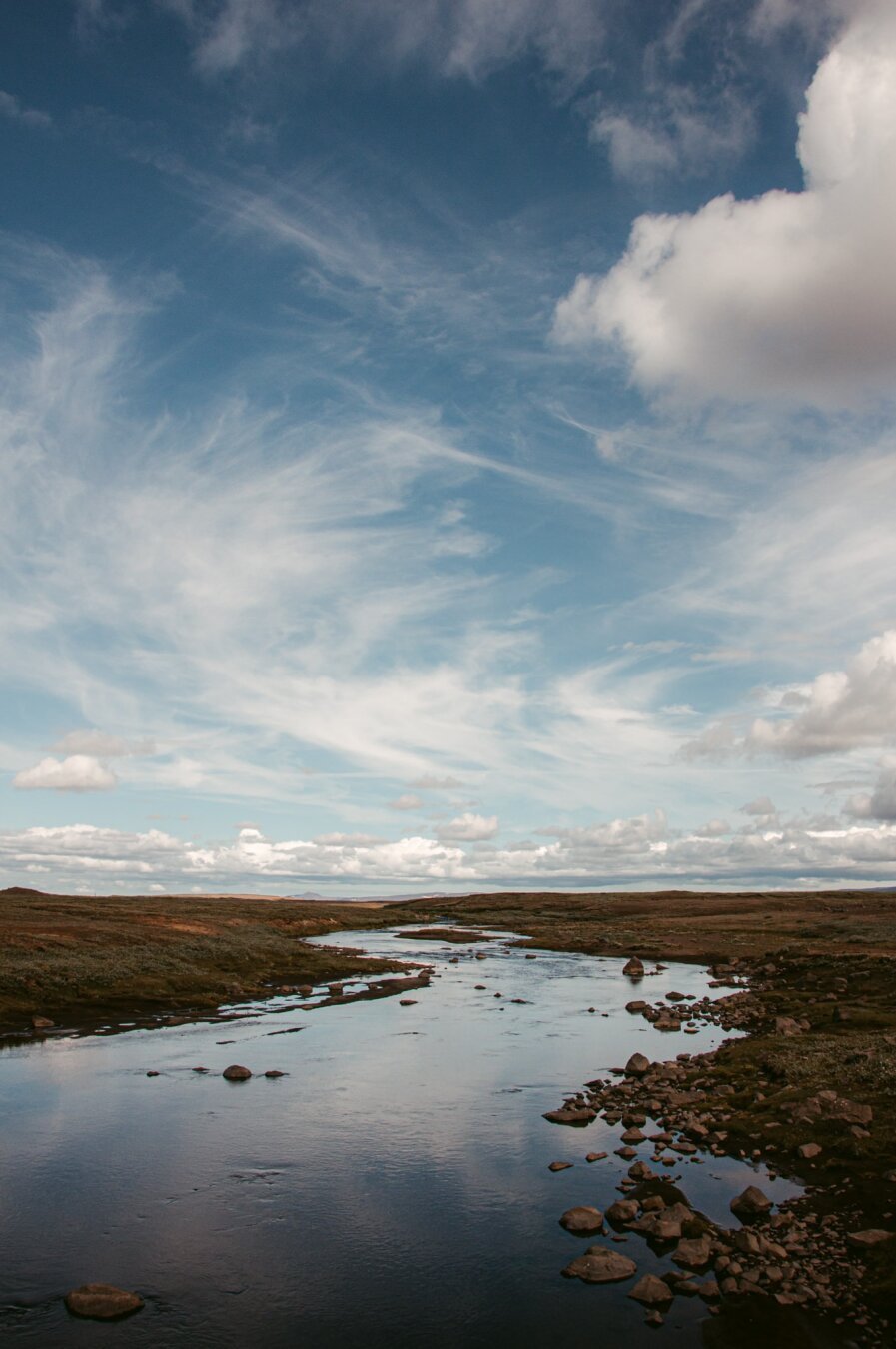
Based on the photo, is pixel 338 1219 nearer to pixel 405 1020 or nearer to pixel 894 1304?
pixel 894 1304

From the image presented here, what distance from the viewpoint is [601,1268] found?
19.4 m

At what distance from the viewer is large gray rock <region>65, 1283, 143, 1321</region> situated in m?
17.6

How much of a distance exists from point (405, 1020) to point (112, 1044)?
18885mm

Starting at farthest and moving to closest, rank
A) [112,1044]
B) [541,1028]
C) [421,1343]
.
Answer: [541,1028] → [112,1044] → [421,1343]

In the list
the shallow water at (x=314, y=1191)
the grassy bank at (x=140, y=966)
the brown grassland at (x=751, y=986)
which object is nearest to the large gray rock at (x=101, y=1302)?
the shallow water at (x=314, y=1191)

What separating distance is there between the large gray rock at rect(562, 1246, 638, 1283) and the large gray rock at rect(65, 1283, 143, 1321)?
9.87 m

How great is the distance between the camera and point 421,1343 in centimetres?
1683

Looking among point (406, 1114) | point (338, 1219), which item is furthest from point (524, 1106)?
point (338, 1219)

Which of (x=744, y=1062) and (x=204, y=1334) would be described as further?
(x=744, y=1062)

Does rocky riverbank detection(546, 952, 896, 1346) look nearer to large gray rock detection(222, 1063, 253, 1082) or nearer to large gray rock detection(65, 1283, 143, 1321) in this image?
large gray rock detection(65, 1283, 143, 1321)

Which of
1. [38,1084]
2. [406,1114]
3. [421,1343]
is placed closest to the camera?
[421,1343]

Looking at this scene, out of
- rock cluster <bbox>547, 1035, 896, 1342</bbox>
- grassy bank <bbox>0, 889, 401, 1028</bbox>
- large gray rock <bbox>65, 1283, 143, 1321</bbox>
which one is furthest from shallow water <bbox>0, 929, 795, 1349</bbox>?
grassy bank <bbox>0, 889, 401, 1028</bbox>

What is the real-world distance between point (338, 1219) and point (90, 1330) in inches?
291

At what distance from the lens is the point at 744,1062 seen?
37.4 metres
